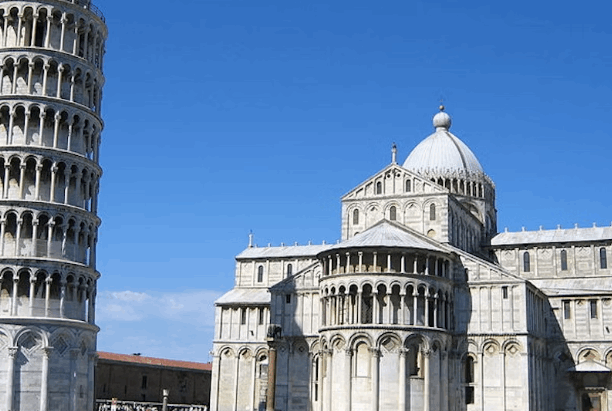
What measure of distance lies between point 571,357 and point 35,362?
3511 cm

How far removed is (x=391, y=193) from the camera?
60.9 meters

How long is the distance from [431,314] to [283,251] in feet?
76.6

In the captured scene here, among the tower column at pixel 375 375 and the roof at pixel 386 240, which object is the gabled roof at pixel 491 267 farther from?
the tower column at pixel 375 375

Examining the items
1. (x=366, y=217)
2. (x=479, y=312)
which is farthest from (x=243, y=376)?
(x=479, y=312)

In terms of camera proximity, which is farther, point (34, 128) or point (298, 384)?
point (298, 384)

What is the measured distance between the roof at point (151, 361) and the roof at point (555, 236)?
105 feet

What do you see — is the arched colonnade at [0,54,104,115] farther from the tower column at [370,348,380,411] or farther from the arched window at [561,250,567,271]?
the arched window at [561,250,567,271]

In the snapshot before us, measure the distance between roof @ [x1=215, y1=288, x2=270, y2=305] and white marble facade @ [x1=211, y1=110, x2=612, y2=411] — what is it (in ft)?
0.82

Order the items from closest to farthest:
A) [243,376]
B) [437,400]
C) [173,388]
Answer: [437,400]
[243,376]
[173,388]

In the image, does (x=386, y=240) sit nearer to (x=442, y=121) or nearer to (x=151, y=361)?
(x=442, y=121)

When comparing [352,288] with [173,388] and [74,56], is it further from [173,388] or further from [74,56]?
[173,388]

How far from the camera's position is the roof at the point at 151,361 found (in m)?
72.9

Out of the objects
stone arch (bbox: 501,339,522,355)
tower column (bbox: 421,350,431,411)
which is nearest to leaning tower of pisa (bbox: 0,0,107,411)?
tower column (bbox: 421,350,431,411)

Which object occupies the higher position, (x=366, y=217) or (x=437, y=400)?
(x=366, y=217)
